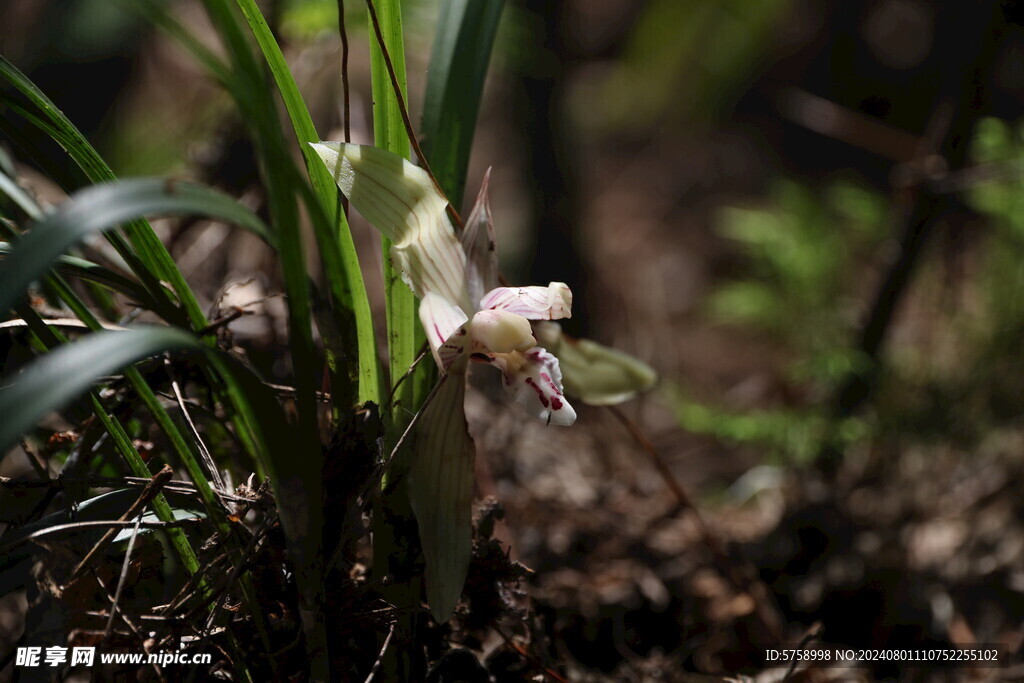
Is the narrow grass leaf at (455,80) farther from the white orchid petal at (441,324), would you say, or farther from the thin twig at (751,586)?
the thin twig at (751,586)

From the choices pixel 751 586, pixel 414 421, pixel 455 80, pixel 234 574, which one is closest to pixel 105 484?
pixel 234 574

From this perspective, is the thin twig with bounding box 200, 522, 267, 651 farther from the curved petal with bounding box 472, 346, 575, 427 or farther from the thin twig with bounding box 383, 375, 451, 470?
the curved petal with bounding box 472, 346, 575, 427

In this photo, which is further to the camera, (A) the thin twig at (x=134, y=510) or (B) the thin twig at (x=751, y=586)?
(B) the thin twig at (x=751, y=586)

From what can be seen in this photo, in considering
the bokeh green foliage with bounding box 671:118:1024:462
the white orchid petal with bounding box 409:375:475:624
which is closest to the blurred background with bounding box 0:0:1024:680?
the bokeh green foliage with bounding box 671:118:1024:462

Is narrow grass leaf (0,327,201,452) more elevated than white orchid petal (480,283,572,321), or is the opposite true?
narrow grass leaf (0,327,201,452)

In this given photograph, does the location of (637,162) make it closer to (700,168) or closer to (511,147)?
(700,168)

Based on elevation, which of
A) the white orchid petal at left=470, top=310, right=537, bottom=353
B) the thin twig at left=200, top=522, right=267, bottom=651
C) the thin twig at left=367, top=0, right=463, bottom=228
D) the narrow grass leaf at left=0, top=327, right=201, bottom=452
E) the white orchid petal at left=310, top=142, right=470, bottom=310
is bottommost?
the thin twig at left=200, top=522, right=267, bottom=651

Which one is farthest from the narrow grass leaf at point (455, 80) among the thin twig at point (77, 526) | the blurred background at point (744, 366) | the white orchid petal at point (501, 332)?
the thin twig at point (77, 526)

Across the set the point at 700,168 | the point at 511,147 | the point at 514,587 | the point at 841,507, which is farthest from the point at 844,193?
the point at 700,168
